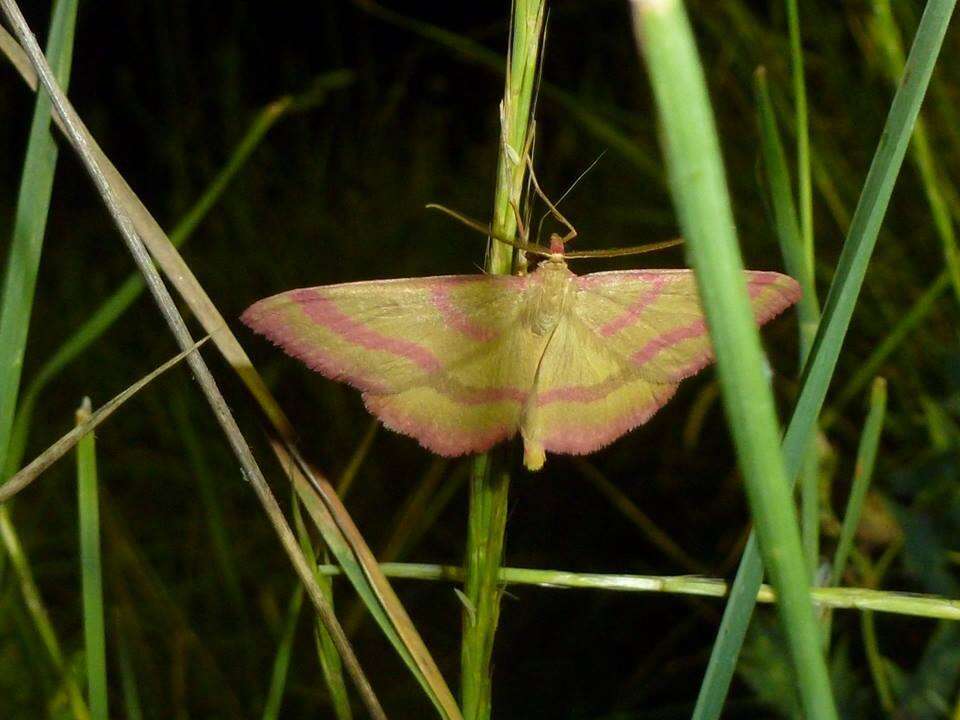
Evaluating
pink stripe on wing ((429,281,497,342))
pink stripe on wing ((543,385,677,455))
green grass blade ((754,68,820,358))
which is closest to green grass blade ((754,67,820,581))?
green grass blade ((754,68,820,358))

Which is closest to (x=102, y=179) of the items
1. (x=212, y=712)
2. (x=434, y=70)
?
(x=212, y=712)

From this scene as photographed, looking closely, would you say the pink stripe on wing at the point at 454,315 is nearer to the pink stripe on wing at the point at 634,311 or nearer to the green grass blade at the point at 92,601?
the pink stripe on wing at the point at 634,311

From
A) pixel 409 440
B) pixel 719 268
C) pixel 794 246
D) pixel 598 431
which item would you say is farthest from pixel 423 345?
pixel 409 440

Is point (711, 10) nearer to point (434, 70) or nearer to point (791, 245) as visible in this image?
point (434, 70)

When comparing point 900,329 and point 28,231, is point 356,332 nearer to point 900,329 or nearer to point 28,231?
point 28,231

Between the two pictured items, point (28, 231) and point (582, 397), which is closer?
point (28, 231)

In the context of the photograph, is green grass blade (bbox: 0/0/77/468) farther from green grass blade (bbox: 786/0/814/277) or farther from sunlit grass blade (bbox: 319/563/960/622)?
green grass blade (bbox: 786/0/814/277)
